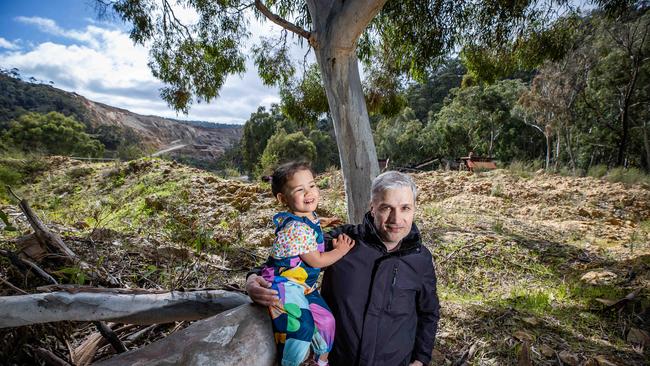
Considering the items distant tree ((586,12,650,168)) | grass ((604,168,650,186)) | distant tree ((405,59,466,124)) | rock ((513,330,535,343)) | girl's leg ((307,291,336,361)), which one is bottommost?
rock ((513,330,535,343))

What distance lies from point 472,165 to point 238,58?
10.5 m

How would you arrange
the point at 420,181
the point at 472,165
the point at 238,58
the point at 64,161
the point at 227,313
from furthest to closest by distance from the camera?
the point at 472,165
the point at 64,161
the point at 420,181
the point at 238,58
the point at 227,313

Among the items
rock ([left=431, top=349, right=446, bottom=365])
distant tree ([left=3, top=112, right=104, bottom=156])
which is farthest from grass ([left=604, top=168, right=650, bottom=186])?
distant tree ([left=3, top=112, right=104, bottom=156])

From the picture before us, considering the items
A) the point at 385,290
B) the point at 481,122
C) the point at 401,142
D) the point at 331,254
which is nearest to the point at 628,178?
the point at 385,290

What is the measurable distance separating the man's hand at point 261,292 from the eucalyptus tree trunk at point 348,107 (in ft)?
8.34

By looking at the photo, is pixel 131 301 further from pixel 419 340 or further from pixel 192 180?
pixel 192 180

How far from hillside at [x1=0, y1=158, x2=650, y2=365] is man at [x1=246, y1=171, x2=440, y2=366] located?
791 mm

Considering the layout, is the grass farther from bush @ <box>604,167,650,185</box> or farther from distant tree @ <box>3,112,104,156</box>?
distant tree @ <box>3,112,104,156</box>

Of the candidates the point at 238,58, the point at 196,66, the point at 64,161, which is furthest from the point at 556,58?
the point at 64,161

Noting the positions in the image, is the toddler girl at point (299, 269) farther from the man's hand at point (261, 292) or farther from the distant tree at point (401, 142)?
the distant tree at point (401, 142)

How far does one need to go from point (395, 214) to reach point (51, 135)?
33494 mm

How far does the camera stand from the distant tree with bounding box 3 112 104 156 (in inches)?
980

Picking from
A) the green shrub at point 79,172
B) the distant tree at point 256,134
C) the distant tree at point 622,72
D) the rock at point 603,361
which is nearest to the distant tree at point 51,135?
the distant tree at point 256,134

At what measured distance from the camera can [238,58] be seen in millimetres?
A: 6770
